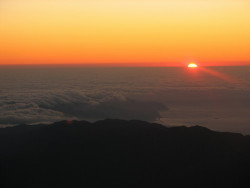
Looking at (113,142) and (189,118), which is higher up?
(113,142)

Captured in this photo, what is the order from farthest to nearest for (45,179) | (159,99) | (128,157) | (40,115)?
(159,99)
(40,115)
(128,157)
(45,179)

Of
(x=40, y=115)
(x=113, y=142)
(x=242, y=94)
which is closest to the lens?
(x=113, y=142)

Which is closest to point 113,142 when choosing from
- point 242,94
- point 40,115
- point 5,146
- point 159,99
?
point 5,146

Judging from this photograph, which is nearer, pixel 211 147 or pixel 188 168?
pixel 188 168

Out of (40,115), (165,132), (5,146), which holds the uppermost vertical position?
(165,132)

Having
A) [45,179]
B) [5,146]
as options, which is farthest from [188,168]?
[5,146]

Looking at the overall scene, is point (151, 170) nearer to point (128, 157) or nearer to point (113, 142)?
point (128, 157)
